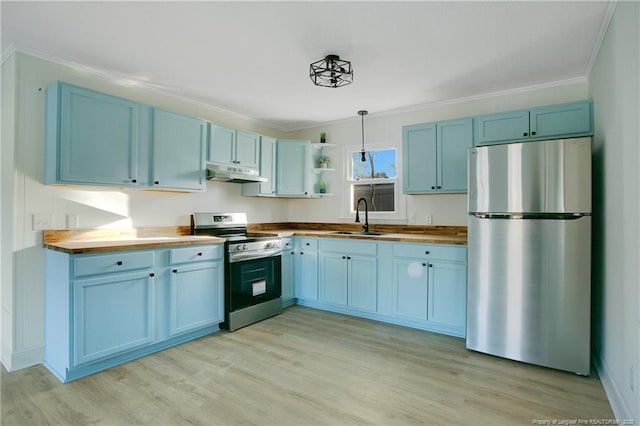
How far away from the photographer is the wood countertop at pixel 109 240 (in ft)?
8.20

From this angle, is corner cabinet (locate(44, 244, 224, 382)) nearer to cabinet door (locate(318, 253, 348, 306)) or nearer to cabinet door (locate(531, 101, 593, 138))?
cabinet door (locate(318, 253, 348, 306))

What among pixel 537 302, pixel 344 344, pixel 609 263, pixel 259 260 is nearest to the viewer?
pixel 609 263

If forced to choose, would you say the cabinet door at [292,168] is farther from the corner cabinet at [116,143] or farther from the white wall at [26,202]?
the white wall at [26,202]

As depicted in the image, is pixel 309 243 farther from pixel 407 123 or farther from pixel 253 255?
pixel 407 123

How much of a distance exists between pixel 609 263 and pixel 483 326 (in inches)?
39.3

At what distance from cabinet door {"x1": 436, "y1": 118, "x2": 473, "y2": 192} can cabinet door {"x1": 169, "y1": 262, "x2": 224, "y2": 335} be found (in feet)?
8.04

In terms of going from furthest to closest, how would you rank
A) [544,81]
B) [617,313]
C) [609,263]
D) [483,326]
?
[544,81]
[483,326]
[609,263]
[617,313]

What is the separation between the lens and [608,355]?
229 cm

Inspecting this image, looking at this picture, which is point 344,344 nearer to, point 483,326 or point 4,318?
point 483,326

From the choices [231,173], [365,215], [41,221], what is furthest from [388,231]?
[41,221]

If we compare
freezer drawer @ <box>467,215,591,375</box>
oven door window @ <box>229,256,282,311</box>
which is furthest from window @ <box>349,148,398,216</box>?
freezer drawer @ <box>467,215,591,375</box>

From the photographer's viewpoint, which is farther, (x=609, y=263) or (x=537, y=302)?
(x=537, y=302)

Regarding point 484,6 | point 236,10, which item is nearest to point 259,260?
point 236,10

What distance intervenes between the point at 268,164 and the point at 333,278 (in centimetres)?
165
